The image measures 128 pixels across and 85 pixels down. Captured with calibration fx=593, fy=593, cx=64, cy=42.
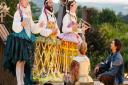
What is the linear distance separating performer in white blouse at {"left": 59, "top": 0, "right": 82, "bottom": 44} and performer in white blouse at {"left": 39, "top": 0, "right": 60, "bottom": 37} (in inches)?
7.5

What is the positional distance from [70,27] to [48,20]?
429mm

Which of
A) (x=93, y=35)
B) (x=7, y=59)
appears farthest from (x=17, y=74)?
(x=93, y=35)

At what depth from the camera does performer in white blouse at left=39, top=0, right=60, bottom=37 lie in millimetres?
8867

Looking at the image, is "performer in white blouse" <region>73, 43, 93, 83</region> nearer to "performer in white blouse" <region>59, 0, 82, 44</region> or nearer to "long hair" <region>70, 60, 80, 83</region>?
"long hair" <region>70, 60, 80, 83</region>

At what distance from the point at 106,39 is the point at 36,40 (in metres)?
9.46

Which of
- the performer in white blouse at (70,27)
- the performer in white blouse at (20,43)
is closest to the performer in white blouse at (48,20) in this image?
the performer in white blouse at (70,27)

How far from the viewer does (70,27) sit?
9.17m

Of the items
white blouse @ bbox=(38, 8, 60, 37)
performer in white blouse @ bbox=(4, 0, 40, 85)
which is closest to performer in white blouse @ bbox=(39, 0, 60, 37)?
white blouse @ bbox=(38, 8, 60, 37)

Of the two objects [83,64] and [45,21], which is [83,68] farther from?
[45,21]

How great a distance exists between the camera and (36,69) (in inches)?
354

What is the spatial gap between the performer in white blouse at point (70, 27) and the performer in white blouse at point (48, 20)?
0.63 ft

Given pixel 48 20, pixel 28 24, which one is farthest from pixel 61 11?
pixel 28 24

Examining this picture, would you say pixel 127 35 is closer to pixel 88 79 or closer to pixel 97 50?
pixel 97 50

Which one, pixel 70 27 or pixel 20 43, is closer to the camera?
pixel 20 43
